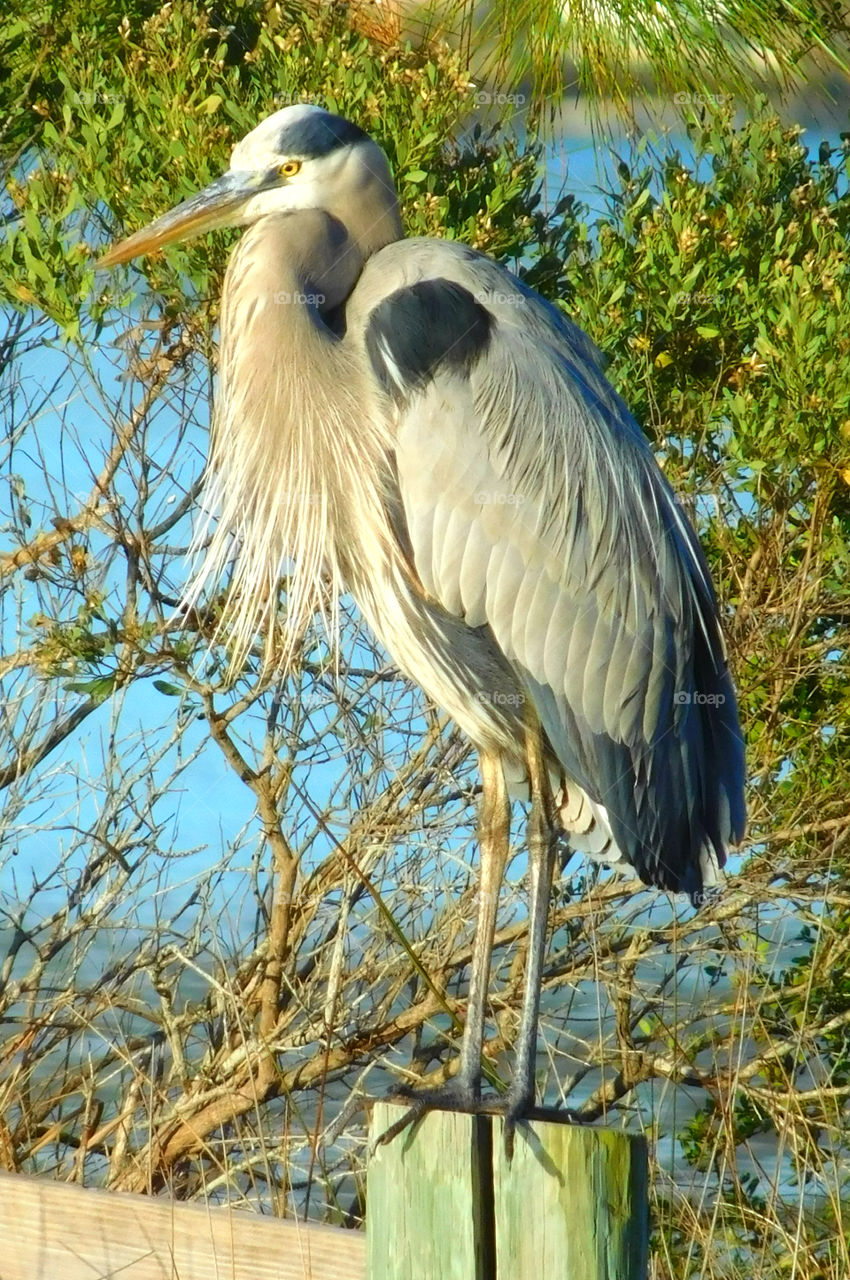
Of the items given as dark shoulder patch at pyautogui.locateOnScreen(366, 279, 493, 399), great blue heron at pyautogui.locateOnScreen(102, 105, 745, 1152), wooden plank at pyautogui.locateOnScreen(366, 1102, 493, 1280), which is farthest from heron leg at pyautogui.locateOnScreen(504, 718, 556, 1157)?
dark shoulder patch at pyautogui.locateOnScreen(366, 279, 493, 399)

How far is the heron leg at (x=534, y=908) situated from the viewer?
1993 mm

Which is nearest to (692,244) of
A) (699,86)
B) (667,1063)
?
(699,86)

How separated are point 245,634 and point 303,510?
1.06ft

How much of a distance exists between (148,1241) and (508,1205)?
1.77 feet

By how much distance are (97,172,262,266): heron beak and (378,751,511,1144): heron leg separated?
100 cm

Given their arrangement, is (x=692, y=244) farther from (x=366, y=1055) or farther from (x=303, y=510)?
(x=366, y=1055)

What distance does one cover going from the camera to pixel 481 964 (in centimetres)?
226

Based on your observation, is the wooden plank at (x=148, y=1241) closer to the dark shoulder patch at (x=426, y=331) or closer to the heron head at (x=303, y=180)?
the dark shoulder patch at (x=426, y=331)

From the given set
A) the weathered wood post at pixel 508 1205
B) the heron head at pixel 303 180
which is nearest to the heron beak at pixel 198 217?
the heron head at pixel 303 180

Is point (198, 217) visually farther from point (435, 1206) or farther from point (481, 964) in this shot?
Result: point (435, 1206)

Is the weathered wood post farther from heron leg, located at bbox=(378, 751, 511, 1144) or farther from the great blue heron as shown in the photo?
the great blue heron

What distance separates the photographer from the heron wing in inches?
90.3

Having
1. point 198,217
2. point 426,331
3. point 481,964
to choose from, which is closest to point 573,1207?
point 481,964

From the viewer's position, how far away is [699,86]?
3396mm
